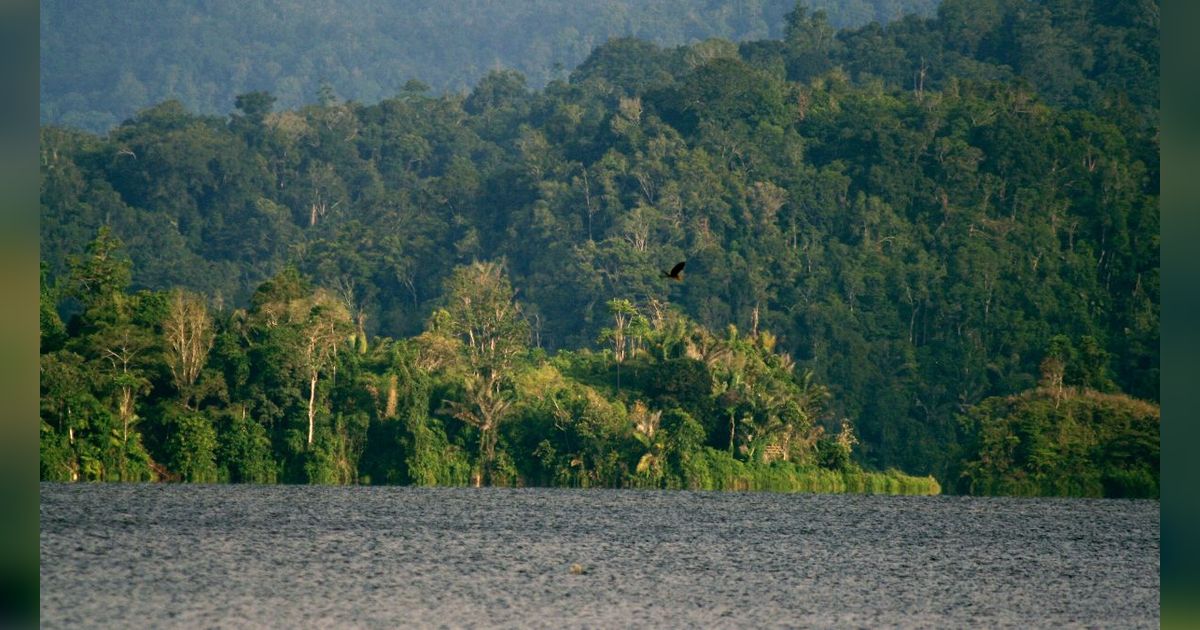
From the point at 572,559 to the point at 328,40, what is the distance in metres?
119

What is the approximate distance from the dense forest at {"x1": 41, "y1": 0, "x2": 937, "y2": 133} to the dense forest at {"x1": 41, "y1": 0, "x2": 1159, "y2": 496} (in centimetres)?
3755

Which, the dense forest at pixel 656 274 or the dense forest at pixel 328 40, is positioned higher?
the dense forest at pixel 328 40

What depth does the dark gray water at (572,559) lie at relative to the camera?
2233 cm

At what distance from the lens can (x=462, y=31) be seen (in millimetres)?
154125

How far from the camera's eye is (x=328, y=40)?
14425 cm
